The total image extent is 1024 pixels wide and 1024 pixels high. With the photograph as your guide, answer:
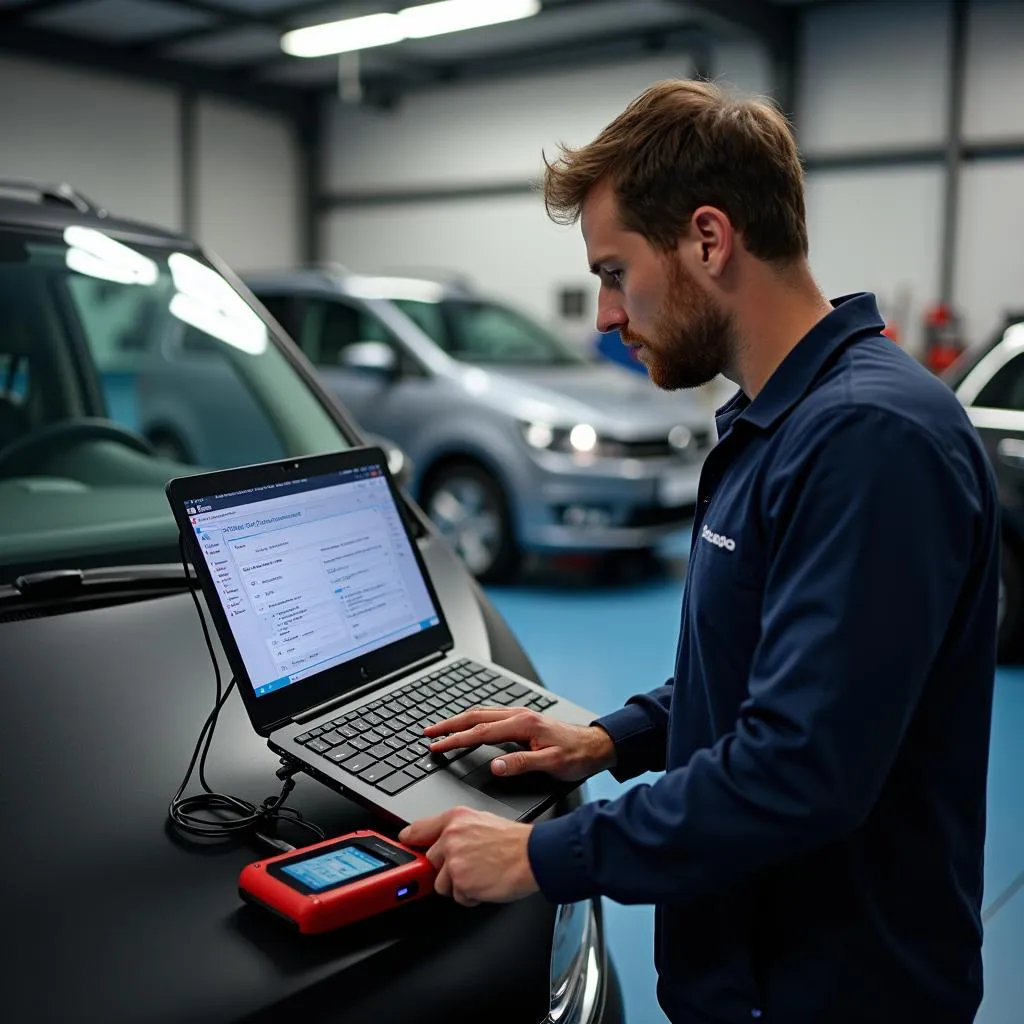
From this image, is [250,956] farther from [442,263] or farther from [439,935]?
[442,263]

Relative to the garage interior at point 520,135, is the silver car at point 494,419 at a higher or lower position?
lower

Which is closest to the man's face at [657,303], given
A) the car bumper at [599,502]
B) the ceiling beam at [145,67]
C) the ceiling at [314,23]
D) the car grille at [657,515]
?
the car bumper at [599,502]

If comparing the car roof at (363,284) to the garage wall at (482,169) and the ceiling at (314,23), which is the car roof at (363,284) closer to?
the ceiling at (314,23)

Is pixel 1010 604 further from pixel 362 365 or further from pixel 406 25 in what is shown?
pixel 406 25

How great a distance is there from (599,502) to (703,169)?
4.90m

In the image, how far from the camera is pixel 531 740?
148cm

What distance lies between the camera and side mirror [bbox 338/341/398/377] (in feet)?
21.2

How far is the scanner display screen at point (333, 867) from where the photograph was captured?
1.20m

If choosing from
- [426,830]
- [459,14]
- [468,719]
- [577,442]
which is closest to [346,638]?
[468,719]

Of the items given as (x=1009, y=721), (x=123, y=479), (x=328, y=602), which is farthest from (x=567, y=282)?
(x=328, y=602)

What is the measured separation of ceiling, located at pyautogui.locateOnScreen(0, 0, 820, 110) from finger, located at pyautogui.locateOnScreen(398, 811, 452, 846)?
9097 mm

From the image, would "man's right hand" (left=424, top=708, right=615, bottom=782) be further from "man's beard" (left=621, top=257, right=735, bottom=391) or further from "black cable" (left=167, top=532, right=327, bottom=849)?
"man's beard" (left=621, top=257, right=735, bottom=391)

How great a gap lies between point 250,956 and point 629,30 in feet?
38.3

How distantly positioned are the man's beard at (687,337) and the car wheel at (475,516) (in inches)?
195
